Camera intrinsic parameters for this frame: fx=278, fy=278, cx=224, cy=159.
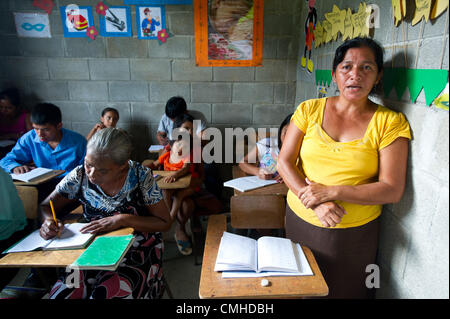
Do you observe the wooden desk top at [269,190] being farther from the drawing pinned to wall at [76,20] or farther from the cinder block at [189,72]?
the drawing pinned to wall at [76,20]

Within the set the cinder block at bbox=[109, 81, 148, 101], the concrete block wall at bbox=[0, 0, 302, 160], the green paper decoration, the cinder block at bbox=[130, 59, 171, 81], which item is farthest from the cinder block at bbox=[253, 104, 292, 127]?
the green paper decoration

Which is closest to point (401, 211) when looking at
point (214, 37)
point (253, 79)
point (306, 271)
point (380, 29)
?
point (306, 271)

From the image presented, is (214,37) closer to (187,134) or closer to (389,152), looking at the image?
(187,134)

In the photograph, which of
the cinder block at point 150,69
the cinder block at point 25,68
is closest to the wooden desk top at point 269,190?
the cinder block at point 150,69

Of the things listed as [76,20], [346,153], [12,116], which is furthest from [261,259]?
[12,116]

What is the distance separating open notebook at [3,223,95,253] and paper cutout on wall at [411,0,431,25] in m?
1.65

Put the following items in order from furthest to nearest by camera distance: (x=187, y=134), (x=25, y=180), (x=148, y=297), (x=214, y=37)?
(x=214, y=37), (x=187, y=134), (x=25, y=180), (x=148, y=297)

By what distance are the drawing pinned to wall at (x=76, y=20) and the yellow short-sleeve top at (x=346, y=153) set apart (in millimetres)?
3348

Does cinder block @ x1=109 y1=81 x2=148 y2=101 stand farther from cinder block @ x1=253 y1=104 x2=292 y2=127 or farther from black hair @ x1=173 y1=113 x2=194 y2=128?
cinder block @ x1=253 y1=104 x2=292 y2=127

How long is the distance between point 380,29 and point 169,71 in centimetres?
272

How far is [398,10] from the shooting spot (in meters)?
1.22

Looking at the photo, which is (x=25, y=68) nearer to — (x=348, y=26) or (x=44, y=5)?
(x=44, y=5)

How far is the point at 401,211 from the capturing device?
46.1 inches

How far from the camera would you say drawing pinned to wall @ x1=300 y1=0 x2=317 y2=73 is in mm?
2807
